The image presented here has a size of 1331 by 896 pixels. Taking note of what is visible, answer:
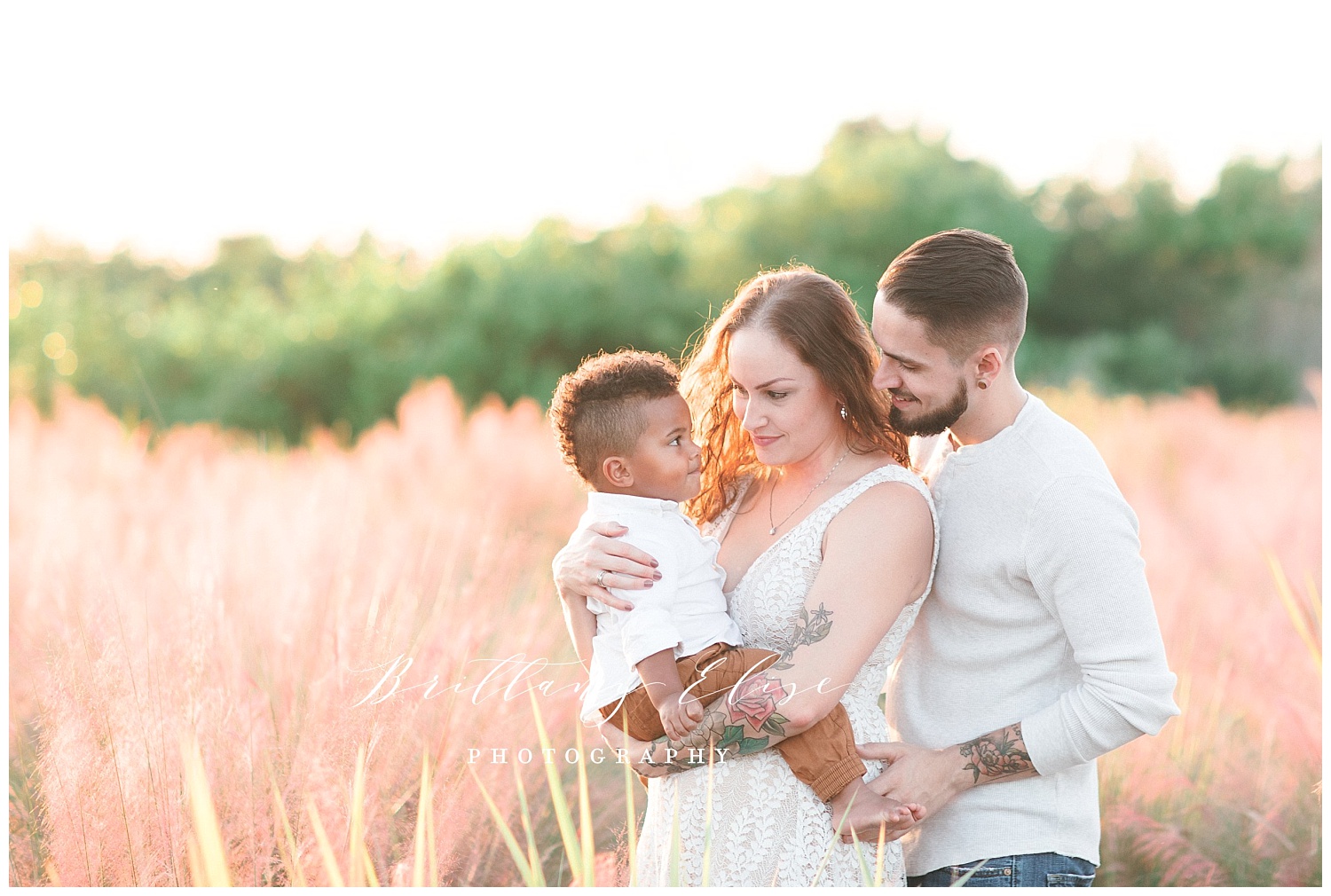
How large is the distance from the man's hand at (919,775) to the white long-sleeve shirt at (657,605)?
0.35m

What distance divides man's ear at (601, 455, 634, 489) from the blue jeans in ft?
3.20

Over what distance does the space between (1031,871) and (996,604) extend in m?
0.50

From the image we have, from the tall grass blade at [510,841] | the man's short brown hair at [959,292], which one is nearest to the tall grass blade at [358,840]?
the tall grass blade at [510,841]

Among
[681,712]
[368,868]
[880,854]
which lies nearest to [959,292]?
[681,712]

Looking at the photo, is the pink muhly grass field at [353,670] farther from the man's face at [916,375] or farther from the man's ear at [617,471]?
the man's face at [916,375]

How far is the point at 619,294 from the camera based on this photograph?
10.4 m

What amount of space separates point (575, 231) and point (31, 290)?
488 centimetres

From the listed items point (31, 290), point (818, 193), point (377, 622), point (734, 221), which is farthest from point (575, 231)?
point (377, 622)

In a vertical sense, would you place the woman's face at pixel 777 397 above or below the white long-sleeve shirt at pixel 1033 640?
above

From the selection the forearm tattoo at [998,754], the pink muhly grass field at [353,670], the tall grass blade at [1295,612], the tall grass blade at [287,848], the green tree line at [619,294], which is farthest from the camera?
the green tree line at [619,294]

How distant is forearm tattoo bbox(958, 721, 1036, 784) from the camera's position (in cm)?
185

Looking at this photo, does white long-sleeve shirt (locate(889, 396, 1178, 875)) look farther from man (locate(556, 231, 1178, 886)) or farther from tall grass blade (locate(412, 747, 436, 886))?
tall grass blade (locate(412, 747, 436, 886))

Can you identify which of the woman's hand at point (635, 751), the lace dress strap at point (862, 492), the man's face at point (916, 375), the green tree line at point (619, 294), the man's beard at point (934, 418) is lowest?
the woman's hand at point (635, 751)

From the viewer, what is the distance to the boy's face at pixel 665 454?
6.56 feet
